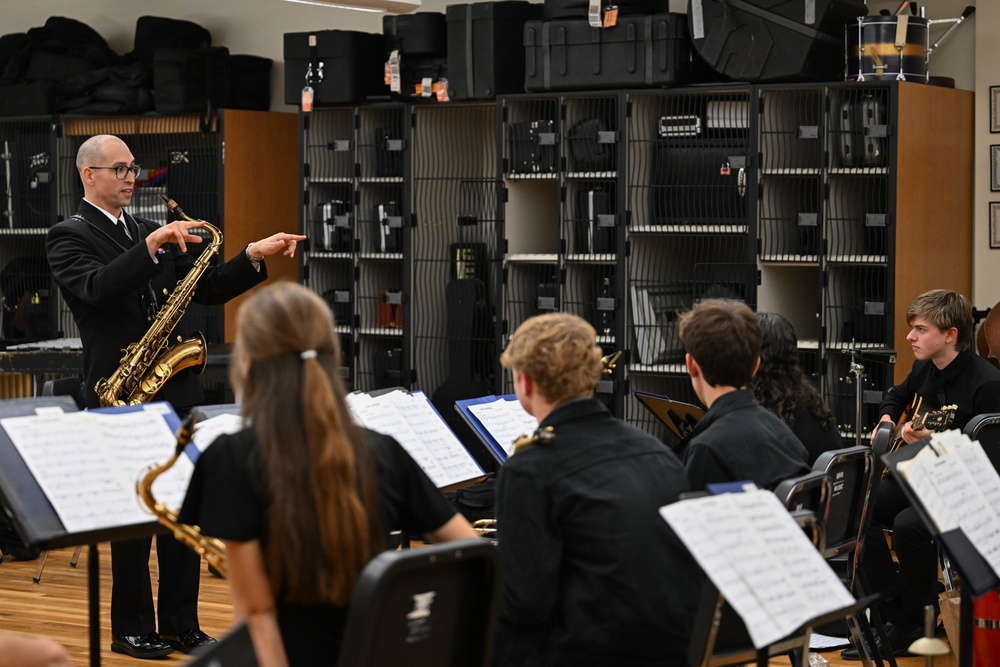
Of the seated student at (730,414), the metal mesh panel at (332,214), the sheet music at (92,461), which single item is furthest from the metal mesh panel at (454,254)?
the sheet music at (92,461)

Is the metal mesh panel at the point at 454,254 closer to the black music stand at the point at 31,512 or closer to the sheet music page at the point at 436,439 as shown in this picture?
the sheet music page at the point at 436,439

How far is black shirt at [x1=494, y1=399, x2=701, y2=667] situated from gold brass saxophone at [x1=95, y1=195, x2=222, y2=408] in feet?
7.24

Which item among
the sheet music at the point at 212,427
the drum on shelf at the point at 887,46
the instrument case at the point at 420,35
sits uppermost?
the instrument case at the point at 420,35

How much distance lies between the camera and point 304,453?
2.11 meters

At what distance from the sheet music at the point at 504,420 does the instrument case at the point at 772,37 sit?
8.88 ft

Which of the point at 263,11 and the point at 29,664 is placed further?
the point at 263,11

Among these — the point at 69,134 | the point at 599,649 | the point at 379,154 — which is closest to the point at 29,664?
the point at 599,649

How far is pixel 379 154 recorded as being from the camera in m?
7.23

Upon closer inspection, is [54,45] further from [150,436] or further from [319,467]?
[319,467]

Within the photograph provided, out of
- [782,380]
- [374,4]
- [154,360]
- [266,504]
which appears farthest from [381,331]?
[266,504]

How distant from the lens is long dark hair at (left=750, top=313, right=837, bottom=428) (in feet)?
12.7

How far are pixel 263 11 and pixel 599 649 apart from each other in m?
6.31

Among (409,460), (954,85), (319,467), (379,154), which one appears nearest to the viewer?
(319,467)

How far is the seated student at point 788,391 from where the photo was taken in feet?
12.7
